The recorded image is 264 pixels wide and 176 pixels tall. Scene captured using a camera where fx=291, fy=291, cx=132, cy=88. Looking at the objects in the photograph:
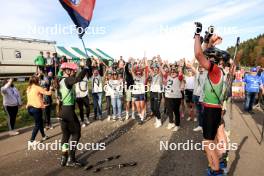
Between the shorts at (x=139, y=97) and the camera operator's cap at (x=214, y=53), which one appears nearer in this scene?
the camera operator's cap at (x=214, y=53)

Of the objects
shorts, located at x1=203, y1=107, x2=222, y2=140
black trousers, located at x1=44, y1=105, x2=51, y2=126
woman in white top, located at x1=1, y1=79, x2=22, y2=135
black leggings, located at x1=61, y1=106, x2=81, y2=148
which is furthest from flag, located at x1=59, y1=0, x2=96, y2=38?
black trousers, located at x1=44, y1=105, x2=51, y2=126

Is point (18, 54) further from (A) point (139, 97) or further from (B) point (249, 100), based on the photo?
(B) point (249, 100)

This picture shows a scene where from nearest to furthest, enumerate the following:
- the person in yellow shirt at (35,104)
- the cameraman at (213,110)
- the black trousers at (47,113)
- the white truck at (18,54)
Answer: the cameraman at (213,110)
the person in yellow shirt at (35,104)
the black trousers at (47,113)
the white truck at (18,54)

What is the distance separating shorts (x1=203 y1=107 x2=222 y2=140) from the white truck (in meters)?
21.0

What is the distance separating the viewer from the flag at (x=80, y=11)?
656 centimetres

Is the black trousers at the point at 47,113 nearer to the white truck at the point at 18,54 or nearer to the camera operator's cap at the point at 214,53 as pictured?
the camera operator's cap at the point at 214,53

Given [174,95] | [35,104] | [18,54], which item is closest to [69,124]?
[35,104]

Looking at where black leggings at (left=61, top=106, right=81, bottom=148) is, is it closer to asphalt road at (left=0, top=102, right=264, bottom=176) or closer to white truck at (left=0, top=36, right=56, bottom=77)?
asphalt road at (left=0, top=102, right=264, bottom=176)

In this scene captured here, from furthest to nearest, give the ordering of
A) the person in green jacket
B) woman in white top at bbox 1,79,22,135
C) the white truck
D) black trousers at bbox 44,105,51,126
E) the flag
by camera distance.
Answer: the white truck → the person in green jacket → black trousers at bbox 44,105,51,126 → woman in white top at bbox 1,79,22,135 → the flag

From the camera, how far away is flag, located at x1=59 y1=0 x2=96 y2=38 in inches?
258

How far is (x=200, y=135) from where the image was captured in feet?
28.7

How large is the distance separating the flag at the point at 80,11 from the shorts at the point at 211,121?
3.36 m

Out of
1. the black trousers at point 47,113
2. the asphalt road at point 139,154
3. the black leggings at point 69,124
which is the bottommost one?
the asphalt road at point 139,154

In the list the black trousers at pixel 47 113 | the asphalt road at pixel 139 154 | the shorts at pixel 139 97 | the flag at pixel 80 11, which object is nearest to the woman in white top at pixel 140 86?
the shorts at pixel 139 97
